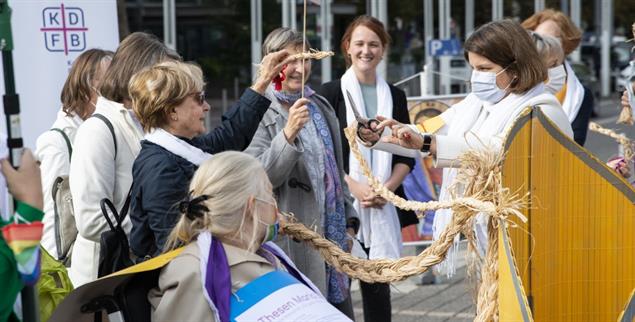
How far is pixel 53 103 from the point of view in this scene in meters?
6.92

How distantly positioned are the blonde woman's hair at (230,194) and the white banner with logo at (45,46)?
4.03 metres

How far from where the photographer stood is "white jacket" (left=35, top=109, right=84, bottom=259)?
462cm

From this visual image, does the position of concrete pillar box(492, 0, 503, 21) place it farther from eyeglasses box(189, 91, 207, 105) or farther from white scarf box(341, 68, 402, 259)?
eyeglasses box(189, 91, 207, 105)

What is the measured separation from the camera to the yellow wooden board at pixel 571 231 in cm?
362

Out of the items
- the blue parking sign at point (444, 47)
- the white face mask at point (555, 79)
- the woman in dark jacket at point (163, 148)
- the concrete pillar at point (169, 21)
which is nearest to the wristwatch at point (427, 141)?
the woman in dark jacket at point (163, 148)

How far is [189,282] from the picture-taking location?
2947 millimetres

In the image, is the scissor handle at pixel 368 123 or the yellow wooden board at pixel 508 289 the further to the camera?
the scissor handle at pixel 368 123

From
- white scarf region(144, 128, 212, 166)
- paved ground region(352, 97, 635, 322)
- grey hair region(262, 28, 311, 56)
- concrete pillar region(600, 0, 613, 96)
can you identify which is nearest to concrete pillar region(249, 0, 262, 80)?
paved ground region(352, 97, 635, 322)

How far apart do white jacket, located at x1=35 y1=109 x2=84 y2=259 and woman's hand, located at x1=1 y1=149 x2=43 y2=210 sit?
1885mm

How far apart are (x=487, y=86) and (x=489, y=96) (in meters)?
0.05

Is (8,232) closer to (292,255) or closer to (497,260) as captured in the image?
(497,260)

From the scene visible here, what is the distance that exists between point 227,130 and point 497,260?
1.35 metres

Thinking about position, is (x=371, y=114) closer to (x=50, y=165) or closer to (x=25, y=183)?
(x=50, y=165)

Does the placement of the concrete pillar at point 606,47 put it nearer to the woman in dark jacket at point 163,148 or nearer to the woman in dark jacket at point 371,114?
the woman in dark jacket at point 371,114
